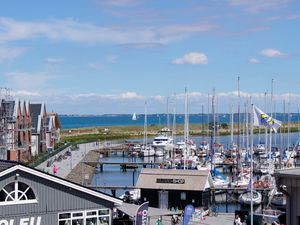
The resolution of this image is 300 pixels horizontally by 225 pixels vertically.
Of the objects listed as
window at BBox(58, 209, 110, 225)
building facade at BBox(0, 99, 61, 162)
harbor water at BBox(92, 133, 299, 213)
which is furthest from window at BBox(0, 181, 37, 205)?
building facade at BBox(0, 99, 61, 162)

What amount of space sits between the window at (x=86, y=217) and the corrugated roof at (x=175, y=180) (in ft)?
58.9

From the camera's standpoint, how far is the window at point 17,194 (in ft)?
87.6

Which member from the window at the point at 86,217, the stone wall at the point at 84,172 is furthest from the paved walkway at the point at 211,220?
the stone wall at the point at 84,172

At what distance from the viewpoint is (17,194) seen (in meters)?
27.1

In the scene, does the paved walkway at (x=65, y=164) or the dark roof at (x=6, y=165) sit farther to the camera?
the paved walkway at (x=65, y=164)

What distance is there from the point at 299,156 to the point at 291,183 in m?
95.1

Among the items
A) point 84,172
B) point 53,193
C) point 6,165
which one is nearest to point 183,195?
point 53,193

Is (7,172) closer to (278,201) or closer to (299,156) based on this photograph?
(278,201)

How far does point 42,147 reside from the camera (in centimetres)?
9706

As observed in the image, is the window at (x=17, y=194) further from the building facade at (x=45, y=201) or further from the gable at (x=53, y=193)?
the gable at (x=53, y=193)

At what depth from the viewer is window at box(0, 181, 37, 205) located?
26.7 meters

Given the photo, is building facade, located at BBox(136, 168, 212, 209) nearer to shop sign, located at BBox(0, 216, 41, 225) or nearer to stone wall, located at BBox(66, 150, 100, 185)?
shop sign, located at BBox(0, 216, 41, 225)

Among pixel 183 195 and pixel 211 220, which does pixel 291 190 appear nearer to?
Answer: pixel 211 220

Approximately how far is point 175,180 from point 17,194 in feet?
69.5
